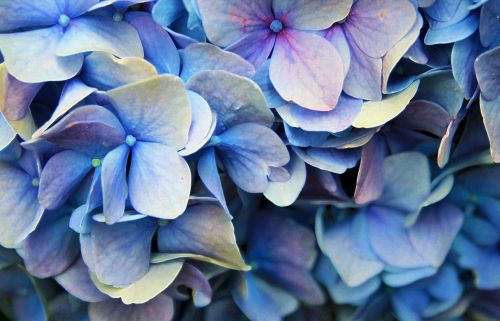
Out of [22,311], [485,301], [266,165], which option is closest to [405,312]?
[485,301]

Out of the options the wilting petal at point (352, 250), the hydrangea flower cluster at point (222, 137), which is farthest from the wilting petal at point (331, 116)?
the wilting petal at point (352, 250)

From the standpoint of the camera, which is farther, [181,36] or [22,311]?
[22,311]

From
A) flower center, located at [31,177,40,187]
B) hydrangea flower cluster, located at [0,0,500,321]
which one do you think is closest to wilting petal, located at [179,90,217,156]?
hydrangea flower cluster, located at [0,0,500,321]

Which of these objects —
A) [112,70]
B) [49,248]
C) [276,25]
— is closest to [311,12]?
[276,25]

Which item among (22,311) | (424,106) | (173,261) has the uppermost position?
(424,106)

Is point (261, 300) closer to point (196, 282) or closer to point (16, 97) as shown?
point (196, 282)

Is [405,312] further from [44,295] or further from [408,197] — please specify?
[44,295]

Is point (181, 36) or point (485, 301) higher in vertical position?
point (181, 36)
